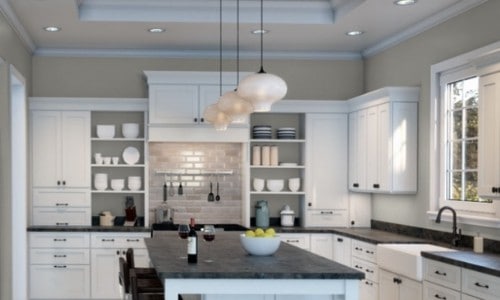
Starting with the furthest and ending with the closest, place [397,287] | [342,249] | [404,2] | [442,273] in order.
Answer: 1. [342,249]
2. [404,2]
3. [397,287]
4. [442,273]

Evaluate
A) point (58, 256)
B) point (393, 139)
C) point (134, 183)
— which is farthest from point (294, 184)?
point (58, 256)

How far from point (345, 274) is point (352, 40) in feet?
14.9

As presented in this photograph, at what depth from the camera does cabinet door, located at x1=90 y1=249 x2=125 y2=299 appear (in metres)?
7.98

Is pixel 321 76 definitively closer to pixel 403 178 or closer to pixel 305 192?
pixel 305 192

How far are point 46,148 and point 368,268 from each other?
12.7 feet

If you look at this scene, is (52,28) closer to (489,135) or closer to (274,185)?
(274,185)

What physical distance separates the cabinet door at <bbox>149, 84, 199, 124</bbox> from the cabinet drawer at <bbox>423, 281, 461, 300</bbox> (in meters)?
3.59

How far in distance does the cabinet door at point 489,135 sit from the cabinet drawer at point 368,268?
1979mm

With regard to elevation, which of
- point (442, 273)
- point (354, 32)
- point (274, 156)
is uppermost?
point (354, 32)

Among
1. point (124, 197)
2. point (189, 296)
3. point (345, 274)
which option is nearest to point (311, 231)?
point (124, 197)

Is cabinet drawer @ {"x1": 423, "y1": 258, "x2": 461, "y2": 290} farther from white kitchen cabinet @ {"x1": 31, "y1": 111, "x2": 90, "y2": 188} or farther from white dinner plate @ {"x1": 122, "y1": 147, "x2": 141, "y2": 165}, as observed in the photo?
white kitchen cabinet @ {"x1": 31, "y1": 111, "x2": 90, "y2": 188}

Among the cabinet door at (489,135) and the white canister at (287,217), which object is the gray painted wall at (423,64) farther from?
the white canister at (287,217)

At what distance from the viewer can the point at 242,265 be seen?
425cm

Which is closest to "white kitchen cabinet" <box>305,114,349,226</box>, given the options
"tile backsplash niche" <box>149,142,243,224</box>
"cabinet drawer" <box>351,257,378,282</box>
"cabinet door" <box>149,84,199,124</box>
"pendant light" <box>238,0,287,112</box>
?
"tile backsplash niche" <box>149,142,243,224</box>
